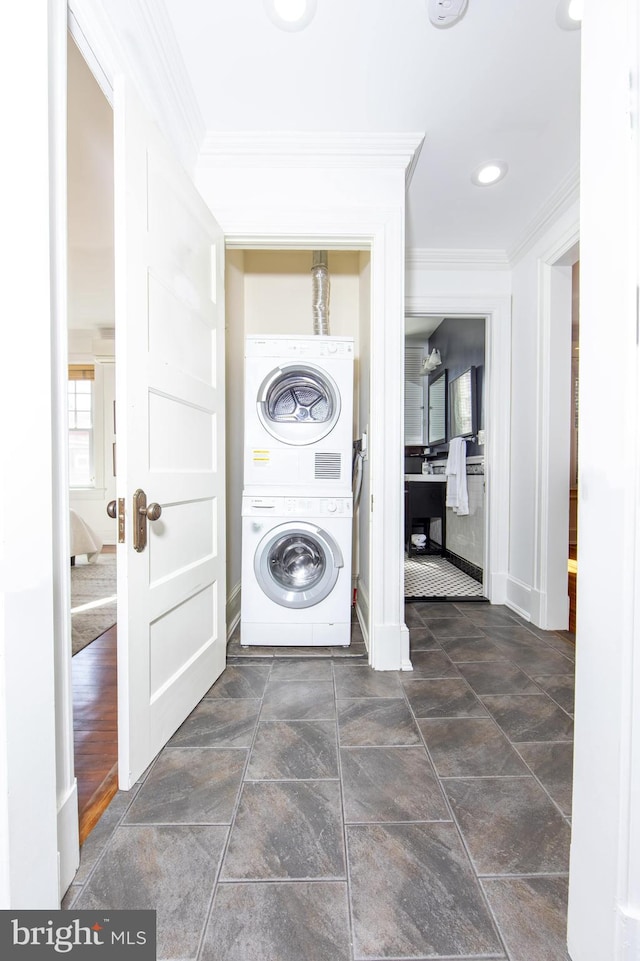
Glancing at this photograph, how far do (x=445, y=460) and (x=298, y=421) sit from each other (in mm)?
3030

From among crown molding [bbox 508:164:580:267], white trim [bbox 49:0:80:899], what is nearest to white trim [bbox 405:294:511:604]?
crown molding [bbox 508:164:580:267]

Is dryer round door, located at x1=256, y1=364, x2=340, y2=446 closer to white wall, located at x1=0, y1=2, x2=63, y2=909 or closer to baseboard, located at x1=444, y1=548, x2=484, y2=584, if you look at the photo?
white wall, located at x1=0, y1=2, x2=63, y2=909

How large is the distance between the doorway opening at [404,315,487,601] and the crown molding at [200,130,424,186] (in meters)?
1.28

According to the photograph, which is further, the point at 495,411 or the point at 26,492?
the point at 495,411

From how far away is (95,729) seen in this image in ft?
5.25

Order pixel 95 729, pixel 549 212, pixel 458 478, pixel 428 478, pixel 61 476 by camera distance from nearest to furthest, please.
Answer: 1. pixel 61 476
2. pixel 95 729
3. pixel 549 212
4. pixel 458 478
5. pixel 428 478

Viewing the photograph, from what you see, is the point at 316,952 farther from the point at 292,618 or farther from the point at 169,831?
the point at 292,618

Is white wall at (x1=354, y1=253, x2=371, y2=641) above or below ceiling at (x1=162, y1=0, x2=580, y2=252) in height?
below

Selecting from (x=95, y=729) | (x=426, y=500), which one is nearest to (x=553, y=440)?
(x=426, y=500)

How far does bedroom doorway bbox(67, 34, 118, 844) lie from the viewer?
1.53 metres

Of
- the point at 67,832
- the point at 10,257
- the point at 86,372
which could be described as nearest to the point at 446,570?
the point at 67,832

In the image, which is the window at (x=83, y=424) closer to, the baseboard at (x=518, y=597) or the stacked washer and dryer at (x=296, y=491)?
the stacked washer and dryer at (x=296, y=491)

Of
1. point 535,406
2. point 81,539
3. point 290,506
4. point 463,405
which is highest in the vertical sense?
point 463,405

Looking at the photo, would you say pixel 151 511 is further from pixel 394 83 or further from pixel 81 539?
pixel 81 539
